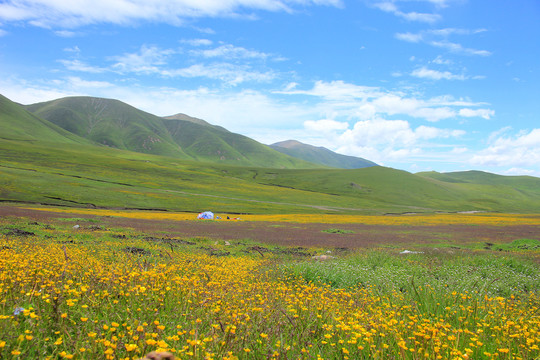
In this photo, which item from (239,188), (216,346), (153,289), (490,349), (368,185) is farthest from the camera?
(368,185)

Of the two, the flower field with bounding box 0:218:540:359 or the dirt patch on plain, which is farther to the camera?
the dirt patch on plain

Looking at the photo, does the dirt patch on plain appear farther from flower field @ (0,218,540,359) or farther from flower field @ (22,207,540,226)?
flower field @ (0,218,540,359)

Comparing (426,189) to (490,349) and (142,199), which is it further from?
(490,349)

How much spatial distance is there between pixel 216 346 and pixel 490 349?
3944 mm

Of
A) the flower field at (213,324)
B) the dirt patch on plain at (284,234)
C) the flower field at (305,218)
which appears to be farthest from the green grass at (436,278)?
the flower field at (305,218)

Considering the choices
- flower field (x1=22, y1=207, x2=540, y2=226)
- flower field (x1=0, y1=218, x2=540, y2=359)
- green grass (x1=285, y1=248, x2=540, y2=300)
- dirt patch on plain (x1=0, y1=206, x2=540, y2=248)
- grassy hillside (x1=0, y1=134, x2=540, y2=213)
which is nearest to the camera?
flower field (x1=0, y1=218, x2=540, y2=359)

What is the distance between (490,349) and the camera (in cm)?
444

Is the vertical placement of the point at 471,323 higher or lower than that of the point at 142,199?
higher

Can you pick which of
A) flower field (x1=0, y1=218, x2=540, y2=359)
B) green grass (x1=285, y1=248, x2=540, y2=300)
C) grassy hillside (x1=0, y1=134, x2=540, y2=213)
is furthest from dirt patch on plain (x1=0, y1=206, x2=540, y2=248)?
grassy hillside (x1=0, y1=134, x2=540, y2=213)

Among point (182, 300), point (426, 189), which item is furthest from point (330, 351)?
point (426, 189)

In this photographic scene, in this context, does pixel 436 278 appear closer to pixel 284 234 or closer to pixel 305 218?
pixel 284 234

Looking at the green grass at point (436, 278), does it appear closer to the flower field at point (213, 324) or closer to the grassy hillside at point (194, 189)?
the flower field at point (213, 324)

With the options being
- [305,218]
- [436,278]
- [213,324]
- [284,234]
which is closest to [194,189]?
[305,218]

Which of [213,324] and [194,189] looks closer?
[213,324]
